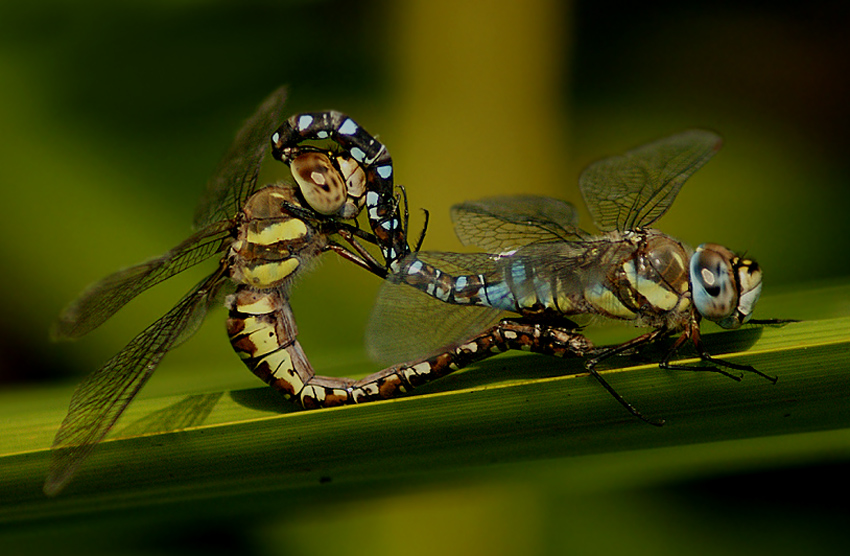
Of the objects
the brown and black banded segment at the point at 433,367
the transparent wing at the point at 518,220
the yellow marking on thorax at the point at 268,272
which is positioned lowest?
the brown and black banded segment at the point at 433,367

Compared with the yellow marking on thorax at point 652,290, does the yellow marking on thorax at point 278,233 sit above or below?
above

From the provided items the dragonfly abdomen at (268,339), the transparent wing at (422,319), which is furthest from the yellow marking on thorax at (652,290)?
the dragonfly abdomen at (268,339)

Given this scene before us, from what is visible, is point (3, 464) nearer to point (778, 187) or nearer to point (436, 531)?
point (436, 531)

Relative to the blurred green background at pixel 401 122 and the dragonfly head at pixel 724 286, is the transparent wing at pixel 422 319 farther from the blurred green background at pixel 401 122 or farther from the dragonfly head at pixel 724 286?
the dragonfly head at pixel 724 286

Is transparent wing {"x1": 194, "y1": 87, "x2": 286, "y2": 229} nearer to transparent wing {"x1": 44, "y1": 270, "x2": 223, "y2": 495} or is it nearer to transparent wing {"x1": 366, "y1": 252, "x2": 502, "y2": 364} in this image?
transparent wing {"x1": 44, "y1": 270, "x2": 223, "y2": 495}

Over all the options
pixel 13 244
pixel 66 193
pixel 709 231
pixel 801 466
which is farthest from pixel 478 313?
pixel 13 244

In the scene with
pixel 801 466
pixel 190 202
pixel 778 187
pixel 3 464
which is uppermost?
pixel 190 202
